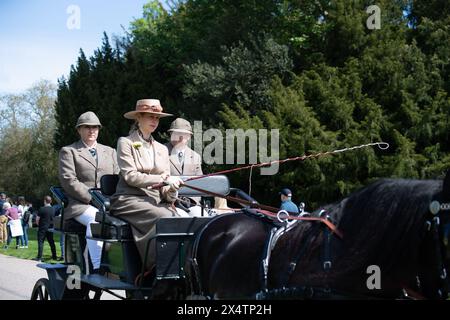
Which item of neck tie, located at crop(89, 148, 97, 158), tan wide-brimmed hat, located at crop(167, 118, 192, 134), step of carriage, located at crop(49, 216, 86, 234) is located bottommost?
step of carriage, located at crop(49, 216, 86, 234)

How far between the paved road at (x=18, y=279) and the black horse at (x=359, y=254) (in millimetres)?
5317

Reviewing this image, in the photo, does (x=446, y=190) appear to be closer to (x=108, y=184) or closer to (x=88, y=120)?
(x=108, y=184)

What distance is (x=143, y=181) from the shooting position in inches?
211

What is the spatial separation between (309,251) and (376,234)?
0.42m

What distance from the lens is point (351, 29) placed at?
2331cm

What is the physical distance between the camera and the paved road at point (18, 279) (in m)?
9.35

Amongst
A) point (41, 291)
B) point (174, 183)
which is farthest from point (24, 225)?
point (174, 183)

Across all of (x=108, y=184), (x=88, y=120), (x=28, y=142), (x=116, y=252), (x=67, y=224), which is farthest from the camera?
(x=28, y=142)

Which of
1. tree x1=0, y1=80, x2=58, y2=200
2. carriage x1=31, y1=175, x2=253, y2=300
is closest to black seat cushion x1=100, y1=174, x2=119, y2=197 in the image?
carriage x1=31, y1=175, x2=253, y2=300

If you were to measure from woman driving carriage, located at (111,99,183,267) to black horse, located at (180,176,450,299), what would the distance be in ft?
3.87

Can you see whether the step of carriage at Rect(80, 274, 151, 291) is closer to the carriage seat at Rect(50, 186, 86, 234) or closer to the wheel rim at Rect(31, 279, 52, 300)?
the wheel rim at Rect(31, 279, 52, 300)

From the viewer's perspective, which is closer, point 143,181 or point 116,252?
point 143,181

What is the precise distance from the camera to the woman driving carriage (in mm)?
5363

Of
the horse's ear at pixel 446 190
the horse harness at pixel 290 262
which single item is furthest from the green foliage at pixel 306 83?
the horse's ear at pixel 446 190
